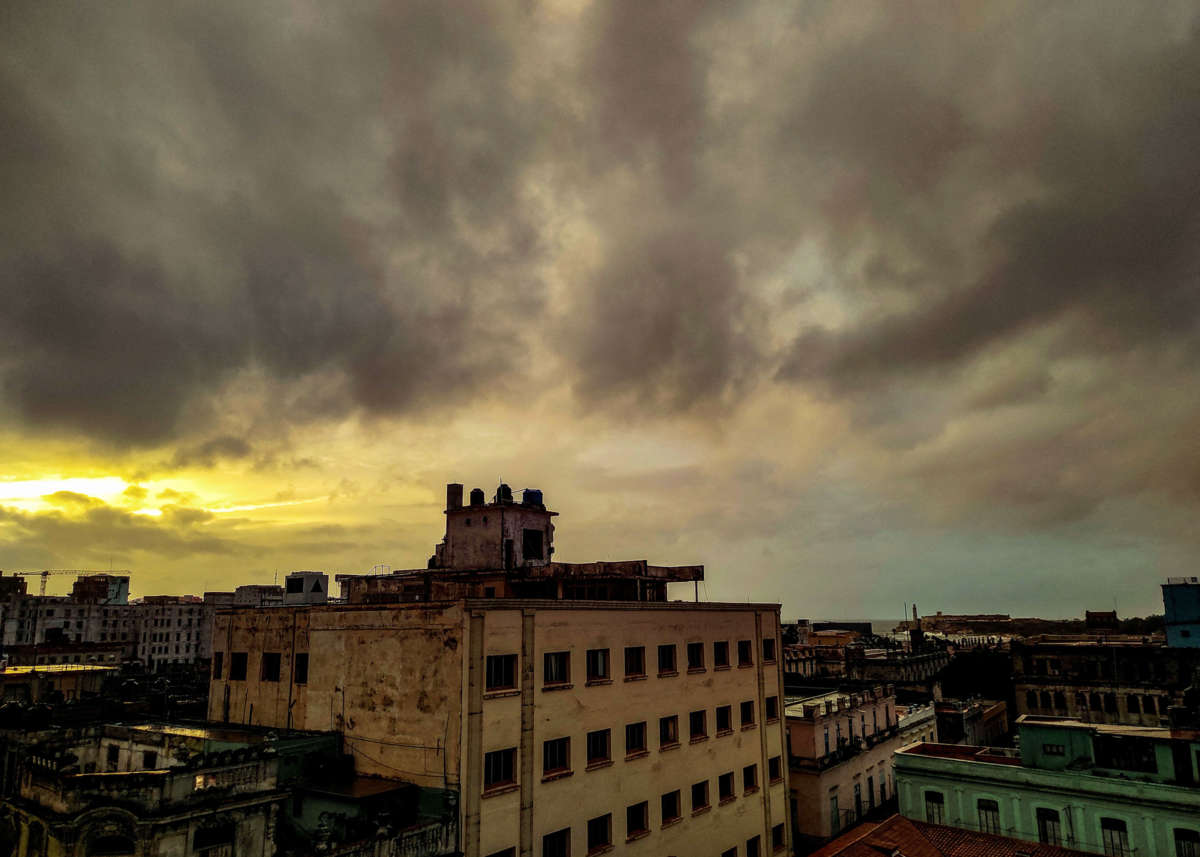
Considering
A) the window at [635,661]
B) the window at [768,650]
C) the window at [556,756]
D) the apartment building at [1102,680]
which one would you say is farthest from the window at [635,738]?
the apartment building at [1102,680]

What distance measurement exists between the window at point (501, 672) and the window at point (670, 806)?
14527 millimetres

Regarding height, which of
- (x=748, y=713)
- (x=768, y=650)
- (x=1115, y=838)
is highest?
(x=768, y=650)

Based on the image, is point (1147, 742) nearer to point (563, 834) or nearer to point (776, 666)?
point (776, 666)

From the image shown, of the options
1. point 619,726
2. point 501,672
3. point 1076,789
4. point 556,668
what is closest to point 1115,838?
point 1076,789

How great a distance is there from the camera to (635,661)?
41906mm

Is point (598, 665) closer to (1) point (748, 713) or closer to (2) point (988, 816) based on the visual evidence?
(1) point (748, 713)

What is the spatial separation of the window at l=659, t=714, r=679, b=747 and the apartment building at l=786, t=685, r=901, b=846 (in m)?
16.9

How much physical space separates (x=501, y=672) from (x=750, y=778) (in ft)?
80.5

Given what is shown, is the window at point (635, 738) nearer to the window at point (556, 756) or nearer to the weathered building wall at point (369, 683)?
the window at point (556, 756)

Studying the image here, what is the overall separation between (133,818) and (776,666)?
41046 mm

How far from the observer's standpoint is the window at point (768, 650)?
175ft

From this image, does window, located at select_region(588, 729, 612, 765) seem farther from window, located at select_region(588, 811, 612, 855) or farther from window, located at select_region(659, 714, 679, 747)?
window, located at select_region(659, 714, 679, 747)

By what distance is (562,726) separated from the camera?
36406mm

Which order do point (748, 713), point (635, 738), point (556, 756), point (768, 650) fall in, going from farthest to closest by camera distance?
1. point (768, 650)
2. point (748, 713)
3. point (635, 738)
4. point (556, 756)
